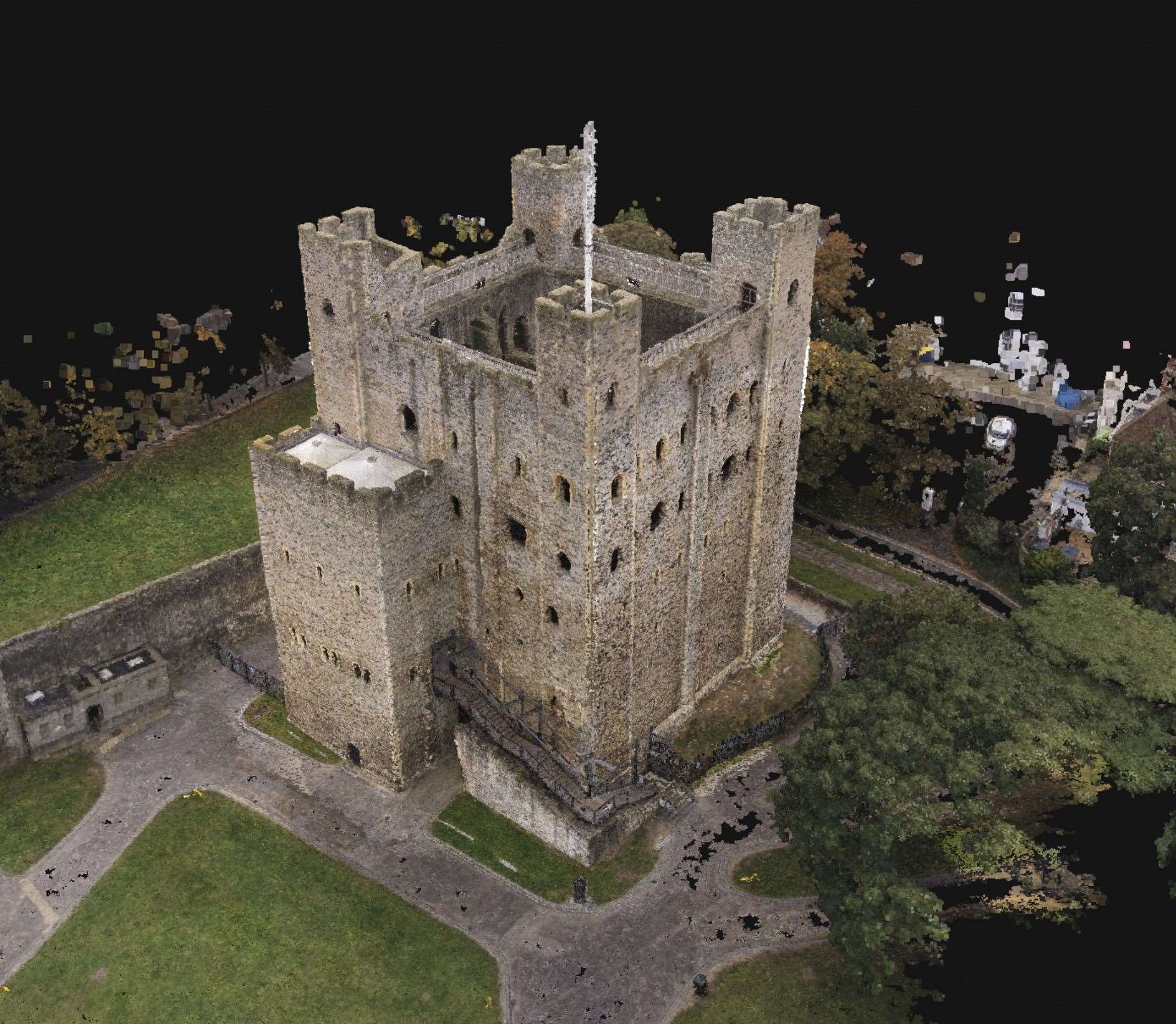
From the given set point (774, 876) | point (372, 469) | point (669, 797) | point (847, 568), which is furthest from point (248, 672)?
point (847, 568)

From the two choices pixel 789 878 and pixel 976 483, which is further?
pixel 976 483

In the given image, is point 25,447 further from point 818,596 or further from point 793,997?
point 793,997

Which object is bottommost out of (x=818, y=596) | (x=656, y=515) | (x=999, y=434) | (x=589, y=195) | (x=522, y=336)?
(x=818, y=596)

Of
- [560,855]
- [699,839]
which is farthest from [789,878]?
[560,855]

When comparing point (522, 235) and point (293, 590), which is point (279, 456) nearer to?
point (293, 590)

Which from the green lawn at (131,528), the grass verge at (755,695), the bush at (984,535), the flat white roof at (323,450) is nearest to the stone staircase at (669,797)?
the grass verge at (755,695)

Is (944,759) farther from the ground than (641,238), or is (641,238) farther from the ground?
(641,238)

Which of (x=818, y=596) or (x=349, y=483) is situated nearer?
(x=349, y=483)

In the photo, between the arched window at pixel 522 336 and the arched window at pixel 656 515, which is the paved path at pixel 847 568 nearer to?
the arched window at pixel 656 515
